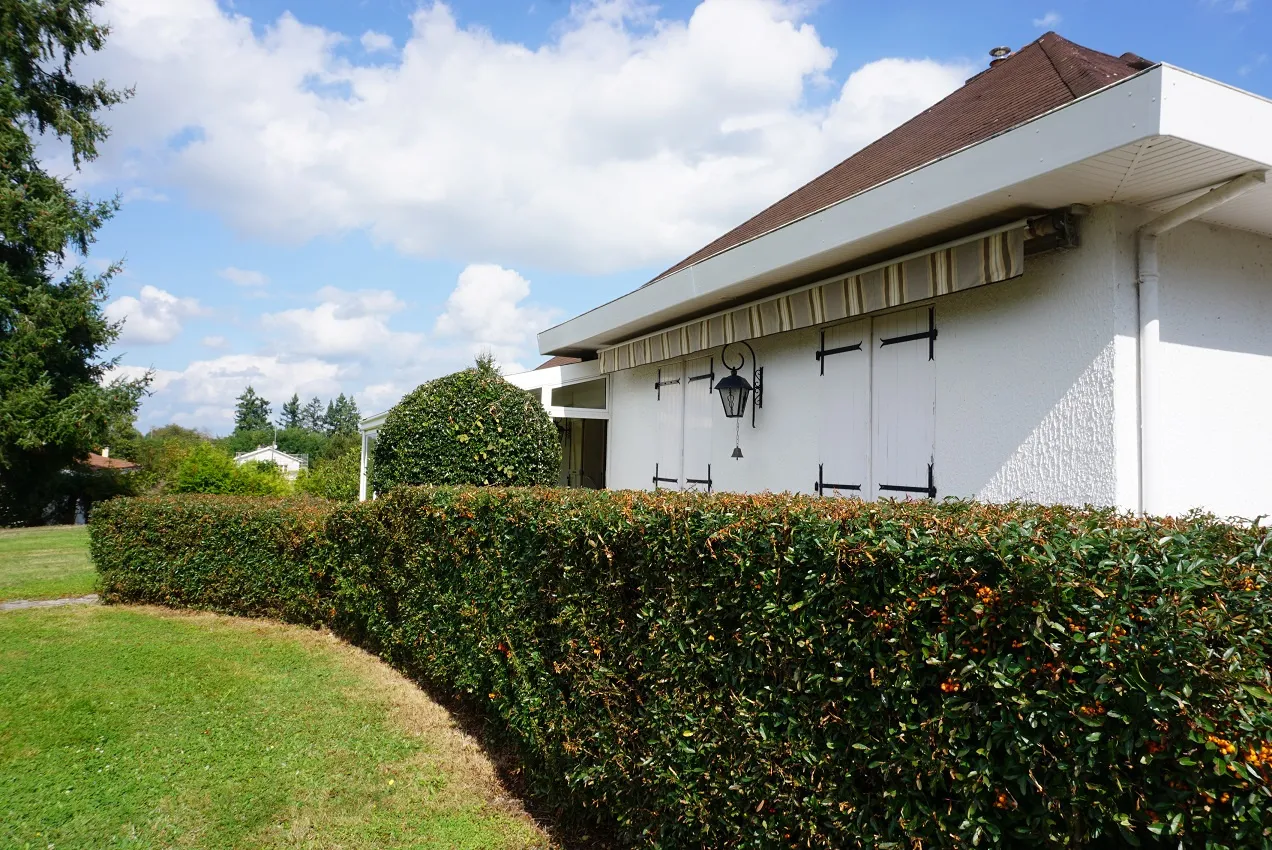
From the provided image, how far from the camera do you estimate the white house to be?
3721mm

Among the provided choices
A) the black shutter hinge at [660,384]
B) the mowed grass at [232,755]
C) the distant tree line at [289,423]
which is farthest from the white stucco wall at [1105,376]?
the distant tree line at [289,423]

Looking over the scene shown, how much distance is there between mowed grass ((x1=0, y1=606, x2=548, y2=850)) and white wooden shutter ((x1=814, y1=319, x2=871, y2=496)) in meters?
3.26

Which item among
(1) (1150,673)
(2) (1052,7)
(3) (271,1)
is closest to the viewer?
(1) (1150,673)

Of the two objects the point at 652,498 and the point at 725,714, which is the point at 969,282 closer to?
the point at 652,498

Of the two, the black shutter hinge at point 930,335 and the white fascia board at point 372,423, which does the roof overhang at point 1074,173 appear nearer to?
the black shutter hinge at point 930,335

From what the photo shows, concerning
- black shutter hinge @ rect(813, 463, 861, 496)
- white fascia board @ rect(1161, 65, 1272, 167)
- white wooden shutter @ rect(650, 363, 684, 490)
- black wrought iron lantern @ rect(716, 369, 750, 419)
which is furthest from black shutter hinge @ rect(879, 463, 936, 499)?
white wooden shutter @ rect(650, 363, 684, 490)

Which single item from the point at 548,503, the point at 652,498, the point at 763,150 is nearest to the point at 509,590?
the point at 548,503

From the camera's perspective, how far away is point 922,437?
509 cm

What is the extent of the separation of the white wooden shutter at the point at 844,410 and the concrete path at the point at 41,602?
969 centimetres

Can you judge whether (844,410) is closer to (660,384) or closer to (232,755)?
(660,384)

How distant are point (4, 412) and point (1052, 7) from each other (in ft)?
84.3

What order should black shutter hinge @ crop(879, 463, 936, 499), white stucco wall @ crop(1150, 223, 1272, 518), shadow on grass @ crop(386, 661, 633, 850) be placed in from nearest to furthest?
shadow on grass @ crop(386, 661, 633, 850) → white stucco wall @ crop(1150, 223, 1272, 518) → black shutter hinge @ crop(879, 463, 936, 499)

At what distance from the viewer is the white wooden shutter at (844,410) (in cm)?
564

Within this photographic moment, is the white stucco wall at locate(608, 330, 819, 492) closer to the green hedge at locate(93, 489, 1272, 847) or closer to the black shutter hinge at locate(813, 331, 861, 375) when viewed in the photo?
the black shutter hinge at locate(813, 331, 861, 375)
